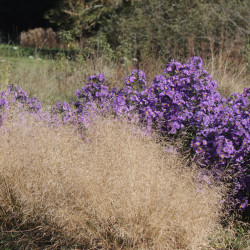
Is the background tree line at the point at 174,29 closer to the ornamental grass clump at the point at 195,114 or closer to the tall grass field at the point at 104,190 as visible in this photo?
the ornamental grass clump at the point at 195,114

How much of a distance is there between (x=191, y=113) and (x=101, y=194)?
1.47 meters

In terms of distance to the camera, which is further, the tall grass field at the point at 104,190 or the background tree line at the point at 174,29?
the background tree line at the point at 174,29

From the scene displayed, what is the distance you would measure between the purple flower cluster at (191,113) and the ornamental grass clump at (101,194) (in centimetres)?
36

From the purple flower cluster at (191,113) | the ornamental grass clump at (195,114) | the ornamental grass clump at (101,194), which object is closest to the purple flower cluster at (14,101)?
the purple flower cluster at (191,113)

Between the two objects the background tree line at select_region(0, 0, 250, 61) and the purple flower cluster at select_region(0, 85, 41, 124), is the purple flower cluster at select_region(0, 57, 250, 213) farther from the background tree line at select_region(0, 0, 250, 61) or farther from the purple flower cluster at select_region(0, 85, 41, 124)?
the background tree line at select_region(0, 0, 250, 61)

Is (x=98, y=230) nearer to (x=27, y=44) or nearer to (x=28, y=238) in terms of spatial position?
(x=28, y=238)

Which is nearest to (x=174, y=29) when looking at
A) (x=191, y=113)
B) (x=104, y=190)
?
(x=191, y=113)

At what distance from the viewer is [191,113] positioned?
140 inches

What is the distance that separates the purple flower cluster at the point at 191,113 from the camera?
322 centimetres

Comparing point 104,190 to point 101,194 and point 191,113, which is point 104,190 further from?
point 191,113

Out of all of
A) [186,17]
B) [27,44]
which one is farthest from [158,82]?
[27,44]

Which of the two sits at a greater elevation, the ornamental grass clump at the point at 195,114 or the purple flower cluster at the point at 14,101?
the ornamental grass clump at the point at 195,114

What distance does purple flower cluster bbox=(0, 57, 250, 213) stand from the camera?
322cm

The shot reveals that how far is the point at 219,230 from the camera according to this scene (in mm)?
2904
